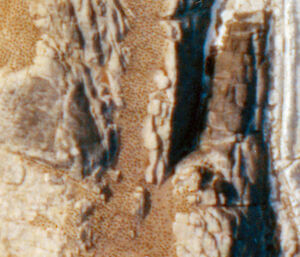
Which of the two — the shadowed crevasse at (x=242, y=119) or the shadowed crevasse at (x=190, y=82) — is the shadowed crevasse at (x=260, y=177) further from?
the shadowed crevasse at (x=190, y=82)

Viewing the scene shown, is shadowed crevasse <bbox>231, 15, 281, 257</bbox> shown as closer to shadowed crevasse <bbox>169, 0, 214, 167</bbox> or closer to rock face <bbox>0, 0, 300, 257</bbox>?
rock face <bbox>0, 0, 300, 257</bbox>

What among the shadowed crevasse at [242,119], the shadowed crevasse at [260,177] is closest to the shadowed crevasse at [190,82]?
the shadowed crevasse at [242,119]

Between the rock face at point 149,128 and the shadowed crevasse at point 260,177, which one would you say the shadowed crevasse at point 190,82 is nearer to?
the rock face at point 149,128

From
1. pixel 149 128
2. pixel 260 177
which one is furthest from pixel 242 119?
pixel 149 128

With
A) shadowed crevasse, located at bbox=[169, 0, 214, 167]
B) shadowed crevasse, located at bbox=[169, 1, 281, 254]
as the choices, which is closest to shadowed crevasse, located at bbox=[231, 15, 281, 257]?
shadowed crevasse, located at bbox=[169, 1, 281, 254]

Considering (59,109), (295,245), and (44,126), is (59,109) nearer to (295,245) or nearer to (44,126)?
(44,126)

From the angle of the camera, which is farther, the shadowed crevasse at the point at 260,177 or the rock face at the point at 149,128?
the shadowed crevasse at the point at 260,177

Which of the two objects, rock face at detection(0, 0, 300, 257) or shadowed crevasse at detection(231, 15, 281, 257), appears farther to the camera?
shadowed crevasse at detection(231, 15, 281, 257)

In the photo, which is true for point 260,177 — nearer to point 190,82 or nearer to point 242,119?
point 242,119
